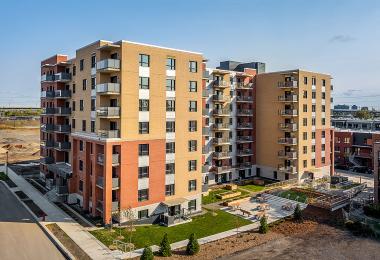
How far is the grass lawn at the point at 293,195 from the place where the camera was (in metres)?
51.6

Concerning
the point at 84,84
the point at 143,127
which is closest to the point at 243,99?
the point at 143,127

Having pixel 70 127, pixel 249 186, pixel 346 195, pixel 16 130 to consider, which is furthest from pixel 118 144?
pixel 16 130

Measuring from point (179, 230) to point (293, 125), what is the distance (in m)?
34.0

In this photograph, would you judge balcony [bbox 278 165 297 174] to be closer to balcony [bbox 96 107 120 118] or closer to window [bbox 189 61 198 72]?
window [bbox 189 61 198 72]

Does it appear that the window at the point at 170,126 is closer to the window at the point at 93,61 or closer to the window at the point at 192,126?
the window at the point at 192,126

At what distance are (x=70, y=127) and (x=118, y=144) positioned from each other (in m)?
17.3

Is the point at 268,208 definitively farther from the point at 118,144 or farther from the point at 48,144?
the point at 48,144

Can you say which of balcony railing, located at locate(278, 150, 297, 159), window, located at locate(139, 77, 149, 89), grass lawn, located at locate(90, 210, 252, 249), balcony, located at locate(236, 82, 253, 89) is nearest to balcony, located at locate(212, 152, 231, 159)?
balcony railing, located at locate(278, 150, 297, 159)

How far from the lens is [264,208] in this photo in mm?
46656

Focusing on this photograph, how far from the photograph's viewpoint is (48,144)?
189ft

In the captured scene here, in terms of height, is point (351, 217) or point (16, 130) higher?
point (16, 130)

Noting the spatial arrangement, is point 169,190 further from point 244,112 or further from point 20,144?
point 20,144

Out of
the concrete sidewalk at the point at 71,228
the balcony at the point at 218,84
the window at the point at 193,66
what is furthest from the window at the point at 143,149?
the balcony at the point at 218,84

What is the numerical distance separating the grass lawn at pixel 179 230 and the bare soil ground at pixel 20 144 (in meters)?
59.9
